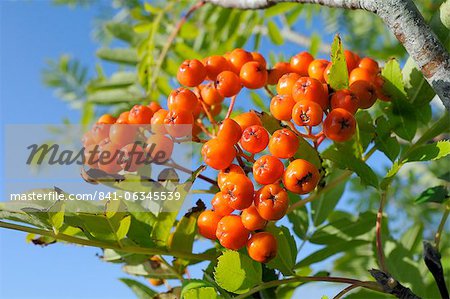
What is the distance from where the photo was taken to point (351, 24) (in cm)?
389

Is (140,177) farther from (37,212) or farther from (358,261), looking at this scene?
(358,261)

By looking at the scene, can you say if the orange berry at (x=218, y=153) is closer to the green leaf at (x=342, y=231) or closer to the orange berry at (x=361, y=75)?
the orange berry at (x=361, y=75)

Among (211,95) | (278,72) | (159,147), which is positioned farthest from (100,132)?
(278,72)

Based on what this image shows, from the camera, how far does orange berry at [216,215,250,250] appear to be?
1.16 meters

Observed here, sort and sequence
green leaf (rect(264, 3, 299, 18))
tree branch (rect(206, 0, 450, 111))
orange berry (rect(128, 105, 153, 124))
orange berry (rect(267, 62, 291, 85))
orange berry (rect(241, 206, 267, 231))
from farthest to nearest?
green leaf (rect(264, 3, 299, 18))
orange berry (rect(267, 62, 291, 85))
orange berry (rect(128, 105, 153, 124))
orange berry (rect(241, 206, 267, 231))
tree branch (rect(206, 0, 450, 111))

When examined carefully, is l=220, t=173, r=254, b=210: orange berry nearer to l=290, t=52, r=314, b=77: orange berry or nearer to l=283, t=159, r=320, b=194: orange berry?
l=283, t=159, r=320, b=194: orange berry

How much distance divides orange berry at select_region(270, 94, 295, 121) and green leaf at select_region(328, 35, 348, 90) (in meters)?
0.10

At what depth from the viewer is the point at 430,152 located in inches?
47.7

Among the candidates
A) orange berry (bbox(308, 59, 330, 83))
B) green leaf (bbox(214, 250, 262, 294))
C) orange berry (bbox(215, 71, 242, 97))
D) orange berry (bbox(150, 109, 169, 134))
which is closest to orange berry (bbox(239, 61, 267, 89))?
orange berry (bbox(215, 71, 242, 97))

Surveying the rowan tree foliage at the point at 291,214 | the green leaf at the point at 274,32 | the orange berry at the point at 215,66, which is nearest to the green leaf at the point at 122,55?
the rowan tree foliage at the point at 291,214

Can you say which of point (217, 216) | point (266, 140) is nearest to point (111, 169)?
point (217, 216)

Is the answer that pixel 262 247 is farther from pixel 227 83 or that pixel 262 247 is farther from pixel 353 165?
pixel 227 83

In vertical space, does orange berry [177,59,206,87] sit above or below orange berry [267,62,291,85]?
above

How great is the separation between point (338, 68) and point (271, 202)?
1.14ft
